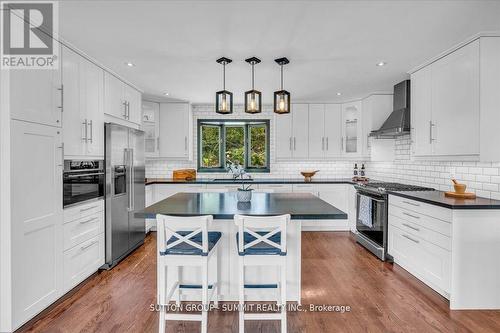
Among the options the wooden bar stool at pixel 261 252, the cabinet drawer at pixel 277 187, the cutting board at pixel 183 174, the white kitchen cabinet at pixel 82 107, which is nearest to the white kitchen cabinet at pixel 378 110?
the cabinet drawer at pixel 277 187

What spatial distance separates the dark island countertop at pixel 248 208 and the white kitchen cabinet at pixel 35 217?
0.91 meters

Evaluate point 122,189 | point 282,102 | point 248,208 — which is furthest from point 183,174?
point 248,208

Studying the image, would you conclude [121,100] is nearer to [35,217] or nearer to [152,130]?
[152,130]

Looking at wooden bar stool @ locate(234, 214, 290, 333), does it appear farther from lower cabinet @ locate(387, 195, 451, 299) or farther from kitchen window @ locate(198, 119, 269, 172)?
kitchen window @ locate(198, 119, 269, 172)

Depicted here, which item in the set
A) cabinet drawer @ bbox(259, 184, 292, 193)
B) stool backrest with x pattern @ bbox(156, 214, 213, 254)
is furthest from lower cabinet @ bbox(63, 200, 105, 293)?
cabinet drawer @ bbox(259, 184, 292, 193)

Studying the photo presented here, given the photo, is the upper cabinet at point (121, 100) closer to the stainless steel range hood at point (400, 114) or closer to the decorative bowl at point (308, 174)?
the decorative bowl at point (308, 174)

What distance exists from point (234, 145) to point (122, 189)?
2.90m

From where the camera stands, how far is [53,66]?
2719 millimetres

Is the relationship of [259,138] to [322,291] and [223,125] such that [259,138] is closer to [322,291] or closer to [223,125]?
[223,125]

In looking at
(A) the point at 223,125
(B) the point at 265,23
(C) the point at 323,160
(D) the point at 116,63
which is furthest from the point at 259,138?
(B) the point at 265,23

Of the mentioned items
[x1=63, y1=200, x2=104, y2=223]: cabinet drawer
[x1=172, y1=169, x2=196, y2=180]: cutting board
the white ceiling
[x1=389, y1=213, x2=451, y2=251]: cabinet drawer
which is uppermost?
the white ceiling

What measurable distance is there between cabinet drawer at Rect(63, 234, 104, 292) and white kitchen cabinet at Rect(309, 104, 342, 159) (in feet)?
13.5

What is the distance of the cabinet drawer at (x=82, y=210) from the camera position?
2.87m

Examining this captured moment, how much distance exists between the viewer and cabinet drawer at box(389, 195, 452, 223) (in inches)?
108
